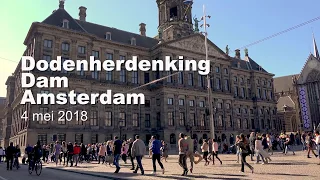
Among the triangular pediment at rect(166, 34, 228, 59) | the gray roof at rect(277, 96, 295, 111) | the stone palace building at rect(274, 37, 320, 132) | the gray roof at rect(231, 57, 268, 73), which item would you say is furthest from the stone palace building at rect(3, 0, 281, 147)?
the gray roof at rect(277, 96, 295, 111)

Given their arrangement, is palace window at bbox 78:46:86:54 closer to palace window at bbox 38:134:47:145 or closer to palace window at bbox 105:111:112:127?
palace window at bbox 105:111:112:127

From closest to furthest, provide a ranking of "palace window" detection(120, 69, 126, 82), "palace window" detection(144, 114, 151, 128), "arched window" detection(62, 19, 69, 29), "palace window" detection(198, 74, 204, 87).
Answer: "arched window" detection(62, 19, 69, 29)
"palace window" detection(120, 69, 126, 82)
"palace window" detection(144, 114, 151, 128)
"palace window" detection(198, 74, 204, 87)

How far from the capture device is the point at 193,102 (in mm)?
53250

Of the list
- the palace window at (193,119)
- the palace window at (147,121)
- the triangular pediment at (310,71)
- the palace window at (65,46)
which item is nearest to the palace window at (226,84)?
the palace window at (193,119)

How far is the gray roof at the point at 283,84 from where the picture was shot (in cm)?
9473

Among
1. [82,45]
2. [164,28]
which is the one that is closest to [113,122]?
[82,45]

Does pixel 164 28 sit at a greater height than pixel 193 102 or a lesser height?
greater

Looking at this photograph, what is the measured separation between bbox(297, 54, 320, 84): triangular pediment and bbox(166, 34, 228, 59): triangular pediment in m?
39.8

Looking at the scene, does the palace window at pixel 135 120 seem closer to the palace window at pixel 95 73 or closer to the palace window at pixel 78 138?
the palace window at pixel 95 73

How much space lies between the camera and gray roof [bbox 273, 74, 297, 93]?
311ft

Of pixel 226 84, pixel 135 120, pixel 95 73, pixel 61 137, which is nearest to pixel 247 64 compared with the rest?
pixel 226 84

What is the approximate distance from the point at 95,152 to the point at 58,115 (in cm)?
1456

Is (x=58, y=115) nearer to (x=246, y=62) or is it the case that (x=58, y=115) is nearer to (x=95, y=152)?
(x=95, y=152)

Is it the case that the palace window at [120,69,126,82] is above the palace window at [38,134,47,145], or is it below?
above
